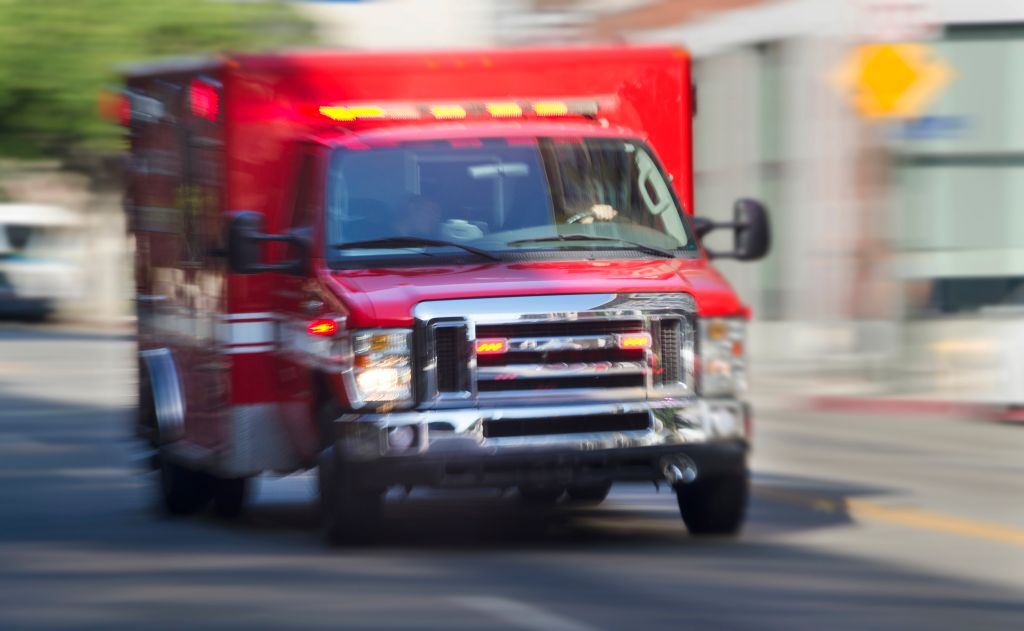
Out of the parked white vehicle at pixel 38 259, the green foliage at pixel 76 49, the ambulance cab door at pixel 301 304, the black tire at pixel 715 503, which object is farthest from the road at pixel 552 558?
the parked white vehicle at pixel 38 259

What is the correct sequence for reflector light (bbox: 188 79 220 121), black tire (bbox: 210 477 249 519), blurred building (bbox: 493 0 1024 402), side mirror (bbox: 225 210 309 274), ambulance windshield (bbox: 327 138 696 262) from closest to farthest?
side mirror (bbox: 225 210 309 274) → ambulance windshield (bbox: 327 138 696 262) → reflector light (bbox: 188 79 220 121) → black tire (bbox: 210 477 249 519) → blurred building (bbox: 493 0 1024 402)

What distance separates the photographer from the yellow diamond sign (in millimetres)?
17750

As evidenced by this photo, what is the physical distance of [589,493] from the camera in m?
11.9

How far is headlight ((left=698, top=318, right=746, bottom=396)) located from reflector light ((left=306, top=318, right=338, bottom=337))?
1.66m

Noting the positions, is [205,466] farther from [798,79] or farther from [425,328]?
[798,79]

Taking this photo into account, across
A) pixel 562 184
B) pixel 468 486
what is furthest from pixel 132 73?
pixel 468 486

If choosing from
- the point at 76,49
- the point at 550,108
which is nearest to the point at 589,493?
the point at 550,108

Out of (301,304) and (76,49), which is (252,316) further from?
(76,49)

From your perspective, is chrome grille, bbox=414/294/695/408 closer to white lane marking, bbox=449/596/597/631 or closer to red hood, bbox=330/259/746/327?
red hood, bbox=330/259/746/327

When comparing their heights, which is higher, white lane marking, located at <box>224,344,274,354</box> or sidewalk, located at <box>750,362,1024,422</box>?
white lane marking, located at <box>224,344,274,354</box>

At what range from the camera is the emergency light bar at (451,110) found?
35.0ft

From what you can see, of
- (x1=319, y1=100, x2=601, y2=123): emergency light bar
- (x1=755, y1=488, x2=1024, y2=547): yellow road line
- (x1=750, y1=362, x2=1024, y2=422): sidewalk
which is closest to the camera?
(x1=755, y1=488, x2=1024, y2=547): yellow road line

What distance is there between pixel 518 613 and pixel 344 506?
173cm

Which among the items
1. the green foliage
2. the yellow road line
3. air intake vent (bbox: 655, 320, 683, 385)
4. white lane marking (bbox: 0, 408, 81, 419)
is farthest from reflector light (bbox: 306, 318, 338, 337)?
the green foliage
